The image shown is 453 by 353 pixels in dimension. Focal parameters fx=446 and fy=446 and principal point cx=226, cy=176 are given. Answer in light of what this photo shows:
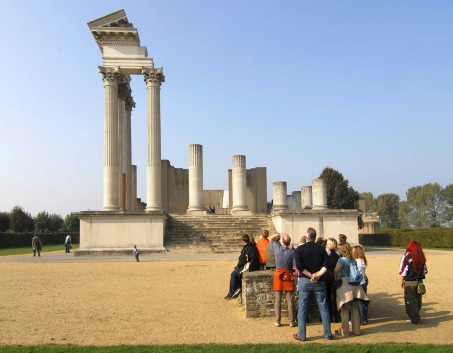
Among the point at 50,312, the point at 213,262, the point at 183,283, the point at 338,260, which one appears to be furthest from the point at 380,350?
the point at 213,262

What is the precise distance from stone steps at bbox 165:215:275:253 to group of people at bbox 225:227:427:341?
20.5 meters

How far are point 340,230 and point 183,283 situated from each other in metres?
18.3

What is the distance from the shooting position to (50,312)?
11.1m

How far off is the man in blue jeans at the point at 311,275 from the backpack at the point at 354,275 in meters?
0.62

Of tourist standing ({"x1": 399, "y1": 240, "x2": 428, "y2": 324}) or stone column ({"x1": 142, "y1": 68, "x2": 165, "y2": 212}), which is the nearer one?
tourist standing ({"x1": 399, "y1": 240, "x2": 428, "y2": 324})

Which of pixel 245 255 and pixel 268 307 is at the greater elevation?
pixel 245 255

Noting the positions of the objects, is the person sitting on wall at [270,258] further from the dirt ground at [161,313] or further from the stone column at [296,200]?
the stone column at [296,200]

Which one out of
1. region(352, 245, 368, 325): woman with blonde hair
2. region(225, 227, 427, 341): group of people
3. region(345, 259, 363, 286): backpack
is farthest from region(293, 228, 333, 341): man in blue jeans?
region(352, 245, 368, 325): woman with blonde hair

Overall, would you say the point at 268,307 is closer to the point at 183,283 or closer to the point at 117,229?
the point at 183,283

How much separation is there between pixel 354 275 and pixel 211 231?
23727 mm

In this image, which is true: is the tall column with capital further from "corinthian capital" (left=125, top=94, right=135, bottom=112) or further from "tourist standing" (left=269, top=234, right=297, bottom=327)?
"tourist standing" (left=269, top=234, right=297, bottom=327)

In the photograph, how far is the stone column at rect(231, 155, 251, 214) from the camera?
3678 cm

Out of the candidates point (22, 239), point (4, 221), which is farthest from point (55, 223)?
point (22, 239)

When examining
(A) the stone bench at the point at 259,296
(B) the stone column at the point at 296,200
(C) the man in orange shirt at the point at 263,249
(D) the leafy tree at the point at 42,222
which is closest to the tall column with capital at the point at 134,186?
(B) the stone column at the point at 296,200
